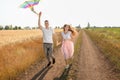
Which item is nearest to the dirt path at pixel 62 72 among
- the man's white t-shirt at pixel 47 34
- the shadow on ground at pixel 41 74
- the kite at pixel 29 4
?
the shadow on ground at pixel 41 74

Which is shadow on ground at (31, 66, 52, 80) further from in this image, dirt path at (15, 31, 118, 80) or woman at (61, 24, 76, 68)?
woman at (61, 24, 76, 68)

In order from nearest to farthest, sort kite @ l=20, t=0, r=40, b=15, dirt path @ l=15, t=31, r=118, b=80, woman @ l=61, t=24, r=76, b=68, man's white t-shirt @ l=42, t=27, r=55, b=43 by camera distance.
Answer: dirt path @ l=15, t=31, r=118, b=80, kite @ l=20, t=0, r=40, b=15, woman @ l=61, t=24, r=76, b=68, man's white t-shirt @ l=42, t=27, r=55, b=43

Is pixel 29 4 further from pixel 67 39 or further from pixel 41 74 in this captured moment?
pixel 41 74

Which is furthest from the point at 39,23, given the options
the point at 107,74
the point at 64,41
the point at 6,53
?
the point at 107,74

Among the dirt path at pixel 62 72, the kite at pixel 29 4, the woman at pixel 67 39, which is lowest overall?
the dirt path at pixel 62 72

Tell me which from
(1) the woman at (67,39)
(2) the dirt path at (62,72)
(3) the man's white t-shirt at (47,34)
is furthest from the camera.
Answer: (3) the man's white t-shirt at (47,34)

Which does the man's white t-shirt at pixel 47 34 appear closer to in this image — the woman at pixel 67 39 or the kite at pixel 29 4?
the woman at pixel 67 39

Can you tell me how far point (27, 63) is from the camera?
11648mm

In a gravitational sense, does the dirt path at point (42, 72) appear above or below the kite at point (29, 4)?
below

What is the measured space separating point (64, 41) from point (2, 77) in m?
3.35

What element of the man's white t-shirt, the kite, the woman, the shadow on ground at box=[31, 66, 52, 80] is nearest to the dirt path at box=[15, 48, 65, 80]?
the shadow on ground at box=[31, 66, 52, 80]

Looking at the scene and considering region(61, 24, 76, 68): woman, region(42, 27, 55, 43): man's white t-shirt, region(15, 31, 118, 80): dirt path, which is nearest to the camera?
region(15, 31, 118, 80): dirt path

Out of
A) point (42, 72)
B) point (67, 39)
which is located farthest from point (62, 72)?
point (67, 39)

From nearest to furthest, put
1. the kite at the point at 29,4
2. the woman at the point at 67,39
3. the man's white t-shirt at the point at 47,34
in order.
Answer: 1. the kite at the point at 29,4
2. the woman at the point at 67,39
3. the man's white t-shirt at the point at 47,34
